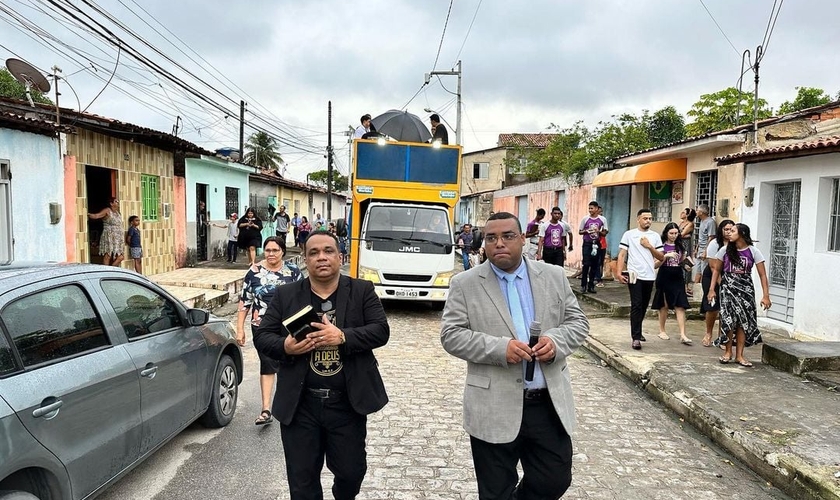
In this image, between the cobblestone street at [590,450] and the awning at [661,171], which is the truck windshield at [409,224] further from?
the awning at [661,171]

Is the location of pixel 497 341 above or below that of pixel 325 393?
above

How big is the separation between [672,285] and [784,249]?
2696mm

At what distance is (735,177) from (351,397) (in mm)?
9658

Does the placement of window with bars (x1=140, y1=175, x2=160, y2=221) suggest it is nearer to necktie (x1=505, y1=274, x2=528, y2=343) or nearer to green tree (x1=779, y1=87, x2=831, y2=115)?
necktie (x1=505, y1=274, x2=528, y2=343)

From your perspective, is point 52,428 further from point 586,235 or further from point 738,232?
point 586,235

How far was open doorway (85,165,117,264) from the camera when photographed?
41.5ft

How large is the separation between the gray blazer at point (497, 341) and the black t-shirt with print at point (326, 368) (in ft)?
1.81

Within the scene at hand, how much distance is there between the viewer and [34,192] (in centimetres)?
947

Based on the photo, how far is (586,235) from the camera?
11961mm

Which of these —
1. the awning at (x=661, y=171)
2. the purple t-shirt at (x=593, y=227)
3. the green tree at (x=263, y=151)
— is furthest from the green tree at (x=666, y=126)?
the green tree at (x=263, y=151)

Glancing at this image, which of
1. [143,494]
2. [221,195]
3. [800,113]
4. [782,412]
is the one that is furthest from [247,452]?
[221,195]

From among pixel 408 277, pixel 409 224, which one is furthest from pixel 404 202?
pixel 408 277

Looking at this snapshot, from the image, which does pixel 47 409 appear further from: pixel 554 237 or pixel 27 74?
pixel 554 237

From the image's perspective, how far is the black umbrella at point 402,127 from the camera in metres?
12.6
